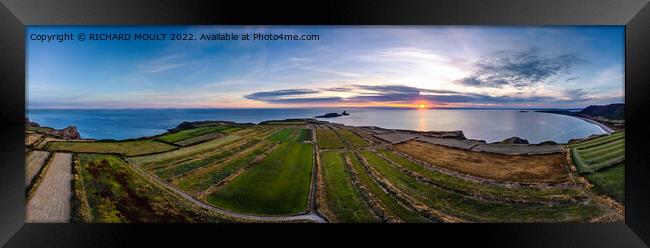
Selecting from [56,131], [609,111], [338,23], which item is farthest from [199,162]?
[609,111]

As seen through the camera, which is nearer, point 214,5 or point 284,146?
point 214,5

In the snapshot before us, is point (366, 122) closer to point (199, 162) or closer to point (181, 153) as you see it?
point (199, 162)

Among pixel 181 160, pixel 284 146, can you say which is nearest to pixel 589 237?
pixel 284 146

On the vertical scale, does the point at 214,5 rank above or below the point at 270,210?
above

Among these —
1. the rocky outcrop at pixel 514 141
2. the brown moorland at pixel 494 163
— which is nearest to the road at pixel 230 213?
the brown moorland at pixel 494 163

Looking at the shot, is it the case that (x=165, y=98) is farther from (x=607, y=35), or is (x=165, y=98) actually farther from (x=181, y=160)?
(x=607, y=35)

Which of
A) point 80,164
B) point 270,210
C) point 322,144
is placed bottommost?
point 270,210
